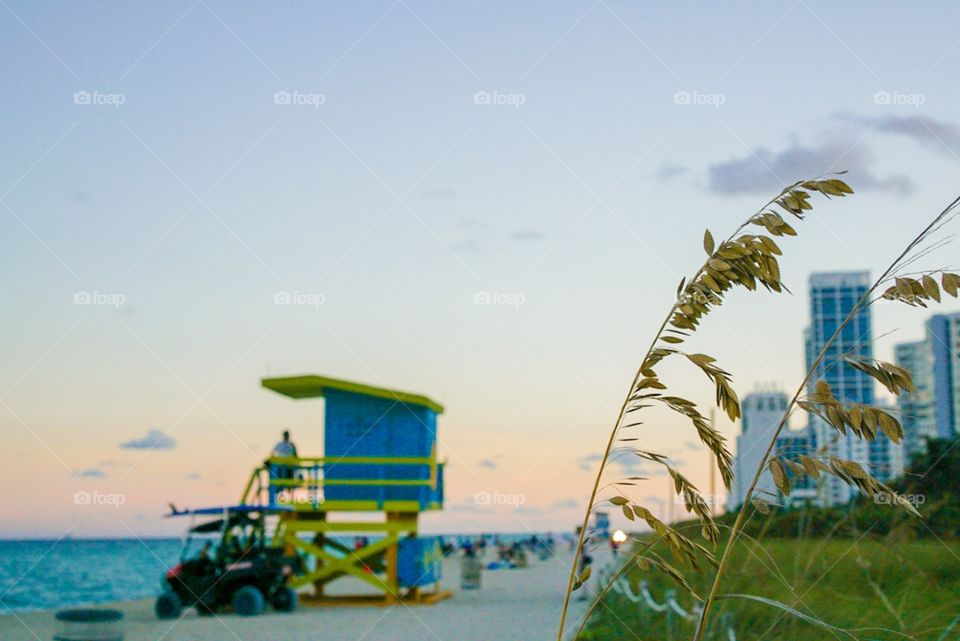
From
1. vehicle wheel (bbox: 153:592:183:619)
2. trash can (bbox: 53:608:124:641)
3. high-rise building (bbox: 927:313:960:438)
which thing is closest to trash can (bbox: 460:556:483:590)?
vehicle wheel (bbox: 153:592:183:619)

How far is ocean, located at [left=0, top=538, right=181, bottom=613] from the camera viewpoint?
3888cm

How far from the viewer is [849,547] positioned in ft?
19.4

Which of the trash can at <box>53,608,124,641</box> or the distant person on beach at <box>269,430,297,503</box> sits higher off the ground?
the distant person on beach at <box>269,430,297,503</box>

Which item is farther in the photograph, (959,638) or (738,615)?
(738,615)

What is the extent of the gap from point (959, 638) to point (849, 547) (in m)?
1.13

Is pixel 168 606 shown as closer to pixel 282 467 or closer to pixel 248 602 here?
pixel 248 602

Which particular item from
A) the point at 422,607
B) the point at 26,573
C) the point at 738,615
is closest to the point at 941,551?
the point at 738,615

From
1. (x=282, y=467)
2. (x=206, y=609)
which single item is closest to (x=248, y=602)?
(x=206, y=609)

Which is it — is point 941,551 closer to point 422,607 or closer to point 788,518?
point 788,518

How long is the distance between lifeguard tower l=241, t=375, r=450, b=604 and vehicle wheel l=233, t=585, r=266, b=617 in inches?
63.8

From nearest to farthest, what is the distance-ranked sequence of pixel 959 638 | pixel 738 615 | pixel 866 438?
pixel 866 438, pixel 959 638, pixel 738 615

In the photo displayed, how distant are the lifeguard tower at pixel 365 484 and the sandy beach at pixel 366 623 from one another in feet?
2.37

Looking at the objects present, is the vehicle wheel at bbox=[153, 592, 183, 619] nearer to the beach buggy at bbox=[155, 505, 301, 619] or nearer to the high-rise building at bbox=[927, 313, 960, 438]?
the beach buggy at bbox=[155, 505, 301, 619]

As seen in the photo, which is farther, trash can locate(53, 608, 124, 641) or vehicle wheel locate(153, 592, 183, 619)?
vehicle wheel locate(153, 592, 183, 619)
